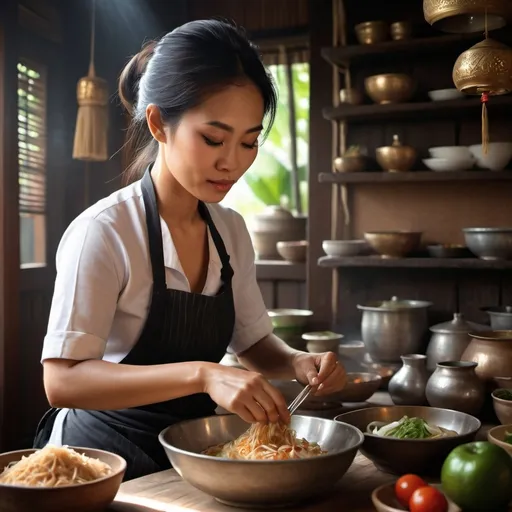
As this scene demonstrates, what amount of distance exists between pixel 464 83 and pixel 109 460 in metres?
1.59

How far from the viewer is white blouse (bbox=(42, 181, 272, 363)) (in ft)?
6.30

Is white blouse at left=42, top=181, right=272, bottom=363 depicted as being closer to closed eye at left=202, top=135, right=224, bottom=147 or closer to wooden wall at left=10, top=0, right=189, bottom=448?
closed eye at left=202, top=135, right=224, bottom=147

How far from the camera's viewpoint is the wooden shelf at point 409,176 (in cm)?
377

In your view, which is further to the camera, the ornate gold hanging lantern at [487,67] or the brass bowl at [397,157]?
the brass bowl at [397,157]

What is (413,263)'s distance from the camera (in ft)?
12.7

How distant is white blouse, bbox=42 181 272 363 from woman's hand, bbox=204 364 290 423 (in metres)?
0.40

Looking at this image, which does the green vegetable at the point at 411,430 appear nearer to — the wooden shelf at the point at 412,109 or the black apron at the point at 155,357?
the black apron at the point at 155,357

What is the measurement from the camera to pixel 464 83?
242 centimetres

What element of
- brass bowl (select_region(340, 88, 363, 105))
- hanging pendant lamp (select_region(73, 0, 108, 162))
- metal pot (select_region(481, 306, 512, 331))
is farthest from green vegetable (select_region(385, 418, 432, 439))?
hanging pendant lamp (select_region(73, 0, 108, 162))

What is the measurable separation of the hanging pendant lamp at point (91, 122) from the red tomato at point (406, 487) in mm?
3234

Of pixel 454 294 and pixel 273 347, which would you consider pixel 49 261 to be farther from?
pixel 273 347

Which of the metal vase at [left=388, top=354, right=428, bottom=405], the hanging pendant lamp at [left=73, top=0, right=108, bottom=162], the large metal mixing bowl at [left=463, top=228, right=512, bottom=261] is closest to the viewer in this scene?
the metal vase at [left=388, top=354, right=428, bottom=405]

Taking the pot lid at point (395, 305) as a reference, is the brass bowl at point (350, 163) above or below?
above

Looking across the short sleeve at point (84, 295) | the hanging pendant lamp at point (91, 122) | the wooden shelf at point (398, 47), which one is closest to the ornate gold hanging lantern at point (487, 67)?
the short sleeve at point (84, 295)
